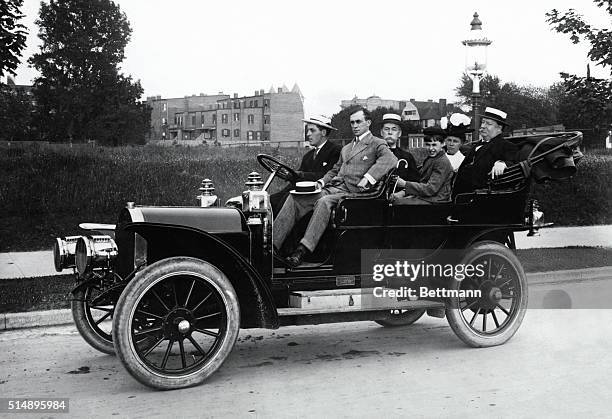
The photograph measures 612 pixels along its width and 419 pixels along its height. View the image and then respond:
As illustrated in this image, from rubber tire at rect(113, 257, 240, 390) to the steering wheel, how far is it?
3.62 feet

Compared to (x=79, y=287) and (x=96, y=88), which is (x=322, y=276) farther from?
(x=96, y=88)

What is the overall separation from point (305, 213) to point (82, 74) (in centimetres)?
843

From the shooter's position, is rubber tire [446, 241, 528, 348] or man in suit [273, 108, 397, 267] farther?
rubber tire [446, 241, 528, 348]

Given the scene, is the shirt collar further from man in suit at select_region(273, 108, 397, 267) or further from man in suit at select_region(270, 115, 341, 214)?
man in suit at select_region(270, 115, 341, 214)

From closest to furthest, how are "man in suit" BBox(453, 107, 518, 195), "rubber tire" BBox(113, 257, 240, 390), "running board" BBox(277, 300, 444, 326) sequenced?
"rubber tire" BBox(113, 257, 240, 390) < "running board" BBox(277, 300, 444, 326) < "man in suit" BBox(453, 107, 518, 195)

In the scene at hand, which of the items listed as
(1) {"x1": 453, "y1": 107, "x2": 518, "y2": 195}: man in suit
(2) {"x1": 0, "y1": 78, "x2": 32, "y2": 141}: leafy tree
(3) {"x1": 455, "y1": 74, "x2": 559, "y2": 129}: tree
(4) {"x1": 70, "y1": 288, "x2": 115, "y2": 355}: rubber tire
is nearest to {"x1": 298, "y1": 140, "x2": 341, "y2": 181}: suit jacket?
(1) {"x1": 453, "y1": 107, "x2": 518, "y2": 195}: man in suit

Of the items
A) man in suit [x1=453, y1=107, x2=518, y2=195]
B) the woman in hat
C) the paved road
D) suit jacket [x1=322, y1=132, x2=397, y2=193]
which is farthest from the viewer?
the woman in hat

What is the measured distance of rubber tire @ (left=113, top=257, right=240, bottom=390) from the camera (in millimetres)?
4219

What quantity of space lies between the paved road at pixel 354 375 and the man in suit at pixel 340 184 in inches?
35.3

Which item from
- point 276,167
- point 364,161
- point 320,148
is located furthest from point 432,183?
point 320,148

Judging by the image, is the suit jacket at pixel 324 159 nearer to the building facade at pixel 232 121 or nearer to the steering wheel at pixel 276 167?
the steering wheel at pixel 276 167

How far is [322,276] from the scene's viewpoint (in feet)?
16.6

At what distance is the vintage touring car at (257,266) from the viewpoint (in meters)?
4.45

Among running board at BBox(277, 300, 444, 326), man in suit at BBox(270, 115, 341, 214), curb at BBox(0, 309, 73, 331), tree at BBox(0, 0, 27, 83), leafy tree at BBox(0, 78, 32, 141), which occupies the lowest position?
curb at BBox(0, 309, 73, 331)
